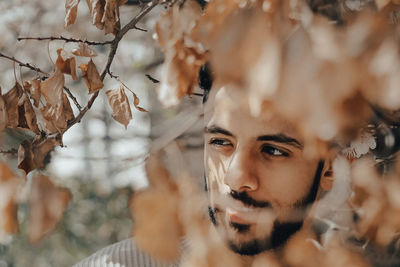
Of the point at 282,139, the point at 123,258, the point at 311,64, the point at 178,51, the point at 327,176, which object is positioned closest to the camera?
the point at 311,64

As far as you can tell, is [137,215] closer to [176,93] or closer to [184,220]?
[184,220]

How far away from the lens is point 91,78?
1004mm

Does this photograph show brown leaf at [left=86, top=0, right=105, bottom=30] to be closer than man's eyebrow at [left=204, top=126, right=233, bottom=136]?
Yes

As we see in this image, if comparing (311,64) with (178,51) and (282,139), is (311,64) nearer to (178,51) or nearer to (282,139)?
(178,51)

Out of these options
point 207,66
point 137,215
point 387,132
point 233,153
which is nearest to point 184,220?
point 137,215

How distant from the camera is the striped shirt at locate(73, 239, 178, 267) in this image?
1441mm

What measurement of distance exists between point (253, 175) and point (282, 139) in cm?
11

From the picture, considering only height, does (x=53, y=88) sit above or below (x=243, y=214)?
above

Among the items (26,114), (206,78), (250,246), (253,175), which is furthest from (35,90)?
(250,246)

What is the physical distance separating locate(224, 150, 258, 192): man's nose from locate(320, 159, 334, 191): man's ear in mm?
231

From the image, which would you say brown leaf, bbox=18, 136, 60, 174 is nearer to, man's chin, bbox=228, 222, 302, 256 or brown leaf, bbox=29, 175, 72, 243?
brown leaf, bbox=29, 175, 72, 243

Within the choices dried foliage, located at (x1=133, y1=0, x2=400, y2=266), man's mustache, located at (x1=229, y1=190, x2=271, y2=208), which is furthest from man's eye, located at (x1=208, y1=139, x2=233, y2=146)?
dried foliage, located at (x1=133, y1=0, x2=400, y2=266)

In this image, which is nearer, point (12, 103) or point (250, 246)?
point (12, 103)

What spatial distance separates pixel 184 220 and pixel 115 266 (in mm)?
370
